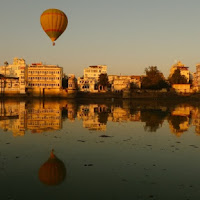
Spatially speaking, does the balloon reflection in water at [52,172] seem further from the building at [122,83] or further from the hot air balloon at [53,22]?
the building at [122,83]

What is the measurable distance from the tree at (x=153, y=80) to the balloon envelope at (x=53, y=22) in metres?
57.8

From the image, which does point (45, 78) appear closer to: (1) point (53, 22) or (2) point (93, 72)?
(2) point (93, 72)

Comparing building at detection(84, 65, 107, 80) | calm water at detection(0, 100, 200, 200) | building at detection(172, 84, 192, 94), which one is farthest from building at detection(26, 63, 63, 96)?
calm water at detection(0, 100, 200, 200)

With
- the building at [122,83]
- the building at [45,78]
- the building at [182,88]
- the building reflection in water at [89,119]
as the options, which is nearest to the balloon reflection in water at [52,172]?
the building reflection in water at [89,119]

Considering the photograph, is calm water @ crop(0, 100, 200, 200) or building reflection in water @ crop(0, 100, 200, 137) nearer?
calm water @ crop(0, 100, 200, 200)

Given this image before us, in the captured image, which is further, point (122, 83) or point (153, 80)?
point (122, 83)

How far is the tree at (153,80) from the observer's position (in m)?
95.9

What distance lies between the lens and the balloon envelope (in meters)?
42.9

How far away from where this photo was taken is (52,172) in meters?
12.0

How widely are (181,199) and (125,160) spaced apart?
5276mm

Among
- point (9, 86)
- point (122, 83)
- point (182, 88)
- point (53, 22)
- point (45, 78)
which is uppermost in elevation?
point (53, 22)

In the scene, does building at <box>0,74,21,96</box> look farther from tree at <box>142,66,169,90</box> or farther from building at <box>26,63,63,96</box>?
tree at <box>142,66,169,90</box>

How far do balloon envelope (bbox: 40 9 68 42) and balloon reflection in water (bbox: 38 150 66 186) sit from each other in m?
33.5

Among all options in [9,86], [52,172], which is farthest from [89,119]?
[9,86]
